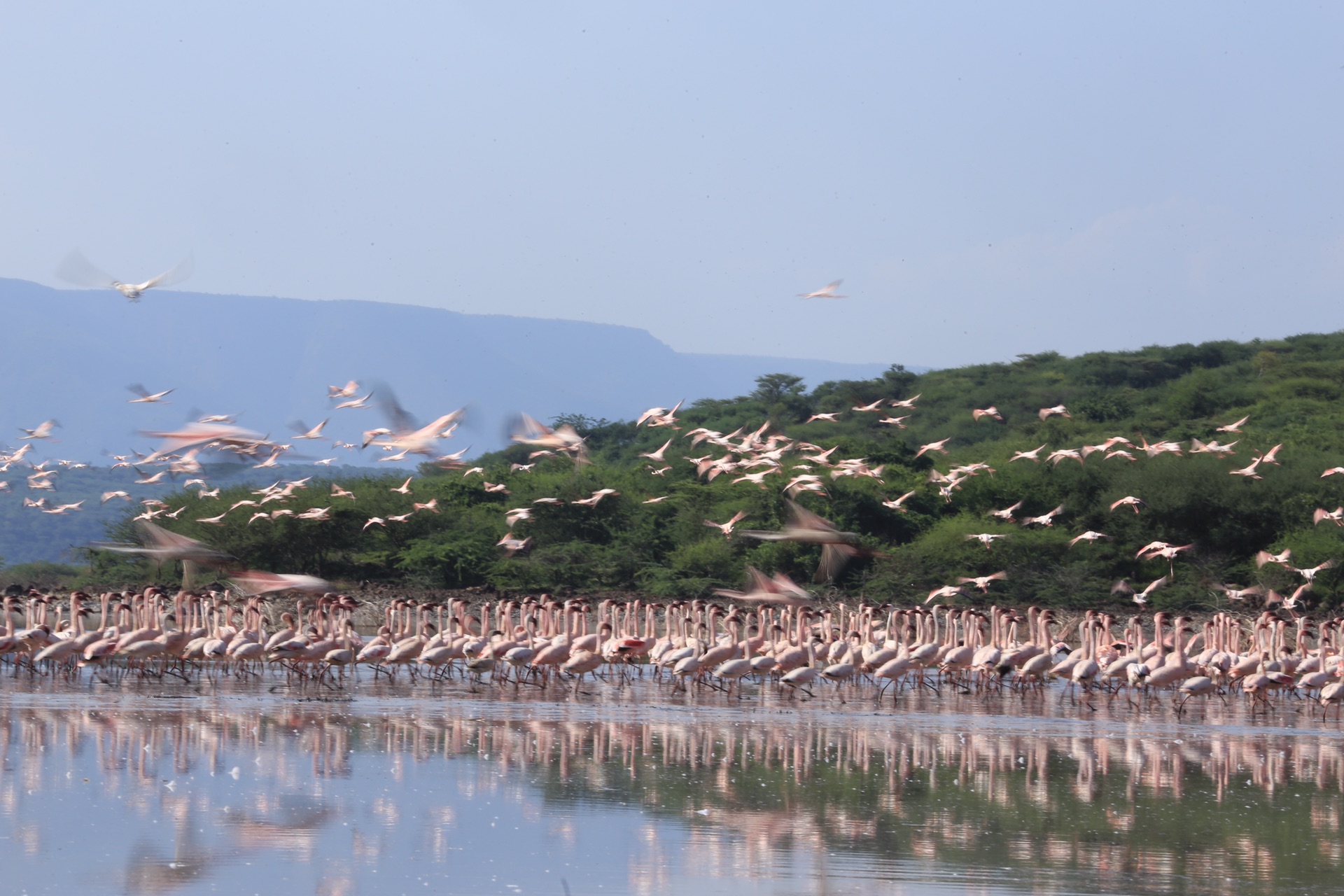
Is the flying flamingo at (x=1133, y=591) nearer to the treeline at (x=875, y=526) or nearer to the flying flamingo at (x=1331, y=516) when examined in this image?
the treeline at (x=875, y=526)

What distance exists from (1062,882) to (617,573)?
99.9ft

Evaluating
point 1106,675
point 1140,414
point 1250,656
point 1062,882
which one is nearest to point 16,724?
point 1062,882

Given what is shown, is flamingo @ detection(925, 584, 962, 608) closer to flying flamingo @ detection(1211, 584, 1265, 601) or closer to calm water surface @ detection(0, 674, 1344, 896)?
flying flamingo @ detection(1211, 584, 1265, 601)

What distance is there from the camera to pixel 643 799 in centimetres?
1271

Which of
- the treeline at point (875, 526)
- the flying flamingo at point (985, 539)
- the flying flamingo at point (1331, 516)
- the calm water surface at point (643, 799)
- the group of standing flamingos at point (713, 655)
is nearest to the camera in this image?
the calm water surface at point (643, 799)

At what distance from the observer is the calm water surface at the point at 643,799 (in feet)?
32.8

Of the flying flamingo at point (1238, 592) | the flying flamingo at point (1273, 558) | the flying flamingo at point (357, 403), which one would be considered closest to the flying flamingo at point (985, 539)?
the flying flamingo at point (1238, 592)

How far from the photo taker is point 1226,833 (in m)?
11.7

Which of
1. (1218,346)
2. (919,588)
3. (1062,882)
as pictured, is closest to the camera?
(1062,882)

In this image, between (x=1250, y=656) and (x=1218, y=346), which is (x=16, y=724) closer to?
(x=1250, y=656)

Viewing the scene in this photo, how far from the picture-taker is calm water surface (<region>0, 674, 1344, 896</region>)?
9.99 metres

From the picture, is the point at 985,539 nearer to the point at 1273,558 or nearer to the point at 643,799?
the point at 1273,558

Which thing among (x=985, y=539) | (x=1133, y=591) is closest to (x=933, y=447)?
(x=985, y=539)

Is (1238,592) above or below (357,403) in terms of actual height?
below
